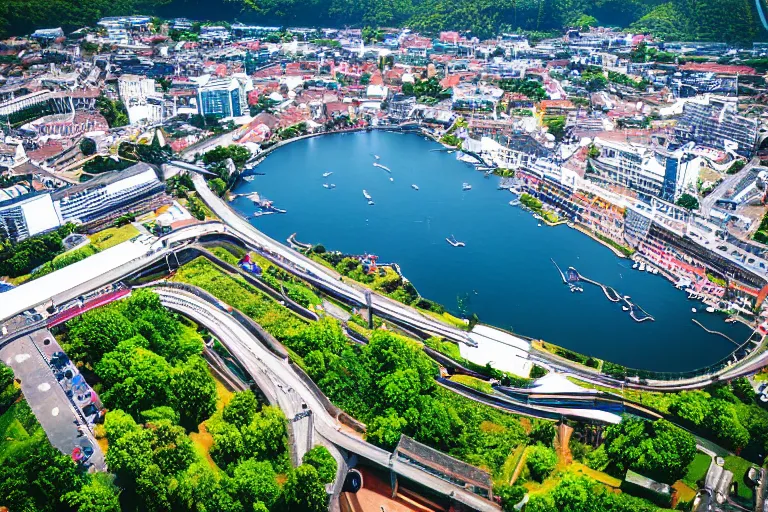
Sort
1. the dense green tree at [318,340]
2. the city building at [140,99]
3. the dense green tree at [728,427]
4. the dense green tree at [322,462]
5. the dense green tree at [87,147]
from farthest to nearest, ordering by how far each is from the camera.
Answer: the city building at [140,99] < the dense green tree at [87,147] < the dense green tree at [318,340] < the dense green tree at [728,427] < the dense green tree at [322,462]

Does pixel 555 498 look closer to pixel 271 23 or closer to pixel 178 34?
pixel 178 34

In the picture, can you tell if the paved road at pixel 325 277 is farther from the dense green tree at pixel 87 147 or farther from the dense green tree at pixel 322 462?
the dense green tree at pixel 87 147

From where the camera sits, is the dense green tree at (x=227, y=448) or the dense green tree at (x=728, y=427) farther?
the dense green tree at (x=728, y=427)

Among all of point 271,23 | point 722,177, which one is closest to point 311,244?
point 722,177

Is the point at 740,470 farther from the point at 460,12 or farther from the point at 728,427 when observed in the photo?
the point at 460,12

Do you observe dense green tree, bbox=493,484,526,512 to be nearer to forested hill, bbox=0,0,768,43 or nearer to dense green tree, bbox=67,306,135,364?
dense green tree, bbox=67,306,135,364

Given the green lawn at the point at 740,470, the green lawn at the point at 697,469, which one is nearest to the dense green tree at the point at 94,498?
the green lawn at the point at 697,469

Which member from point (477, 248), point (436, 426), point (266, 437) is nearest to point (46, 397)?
point (266, 437)
